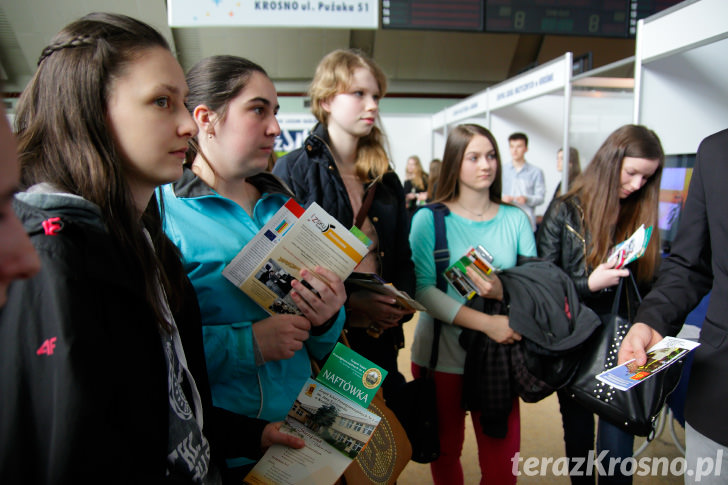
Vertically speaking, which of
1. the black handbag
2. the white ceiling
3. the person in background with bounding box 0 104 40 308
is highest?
the white ceiling

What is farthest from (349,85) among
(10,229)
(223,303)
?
(10,229)

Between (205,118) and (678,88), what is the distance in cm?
307

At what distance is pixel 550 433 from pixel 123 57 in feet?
9.50

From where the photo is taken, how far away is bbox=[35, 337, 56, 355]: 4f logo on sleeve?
0.53 metres

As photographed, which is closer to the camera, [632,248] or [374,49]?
[632,248]

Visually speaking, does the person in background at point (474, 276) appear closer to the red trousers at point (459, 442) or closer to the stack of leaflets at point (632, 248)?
the red trousers at point (459, 442)

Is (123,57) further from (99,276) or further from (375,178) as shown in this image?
(375,178)

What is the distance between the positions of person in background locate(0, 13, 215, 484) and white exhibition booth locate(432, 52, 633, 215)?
3.44 meters

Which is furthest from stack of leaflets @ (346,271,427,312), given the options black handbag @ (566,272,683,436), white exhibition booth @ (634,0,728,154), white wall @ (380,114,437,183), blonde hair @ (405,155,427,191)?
white wall @ (380,114,437,183)

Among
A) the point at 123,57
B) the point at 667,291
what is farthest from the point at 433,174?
the point at 123,57

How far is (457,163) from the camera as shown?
2.18 m

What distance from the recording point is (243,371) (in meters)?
1.13

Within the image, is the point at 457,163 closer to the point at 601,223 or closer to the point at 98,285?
the point at 601,223

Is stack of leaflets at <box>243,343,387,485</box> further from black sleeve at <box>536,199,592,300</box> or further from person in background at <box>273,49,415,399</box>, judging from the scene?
black sleeve at <box>536,199,592,300</box>
